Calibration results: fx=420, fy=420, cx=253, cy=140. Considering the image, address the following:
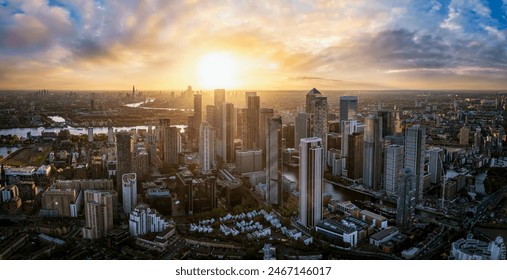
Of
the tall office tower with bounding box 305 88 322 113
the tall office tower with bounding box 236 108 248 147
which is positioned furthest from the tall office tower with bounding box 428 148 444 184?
the tall office tower with bounding box 236 108 248 147

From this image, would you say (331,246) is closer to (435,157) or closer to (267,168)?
(267,168)

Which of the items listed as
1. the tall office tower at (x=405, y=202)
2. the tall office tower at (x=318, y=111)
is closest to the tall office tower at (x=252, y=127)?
the tall office tower at (x=318, y=111)

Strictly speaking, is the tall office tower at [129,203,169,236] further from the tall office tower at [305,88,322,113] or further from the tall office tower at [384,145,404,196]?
the tall office tower at [384,145,404,196]

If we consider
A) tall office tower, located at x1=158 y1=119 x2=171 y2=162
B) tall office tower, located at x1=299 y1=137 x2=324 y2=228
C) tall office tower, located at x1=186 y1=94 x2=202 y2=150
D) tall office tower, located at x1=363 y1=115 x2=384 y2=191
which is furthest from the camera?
tall office tower, located at x1=186 y1=94 x2=202 y2=150

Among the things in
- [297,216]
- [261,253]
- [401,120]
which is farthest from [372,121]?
[261,253]

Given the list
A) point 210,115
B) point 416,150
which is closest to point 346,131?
point 416,150

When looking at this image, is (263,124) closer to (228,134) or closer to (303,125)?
(303,125)

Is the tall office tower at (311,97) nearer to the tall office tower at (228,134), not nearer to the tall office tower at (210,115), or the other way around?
the tall office tower at (228,134)

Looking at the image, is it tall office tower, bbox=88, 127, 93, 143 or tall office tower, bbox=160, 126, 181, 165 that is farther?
tall office tower, bbox=160, 126, 181, 165
